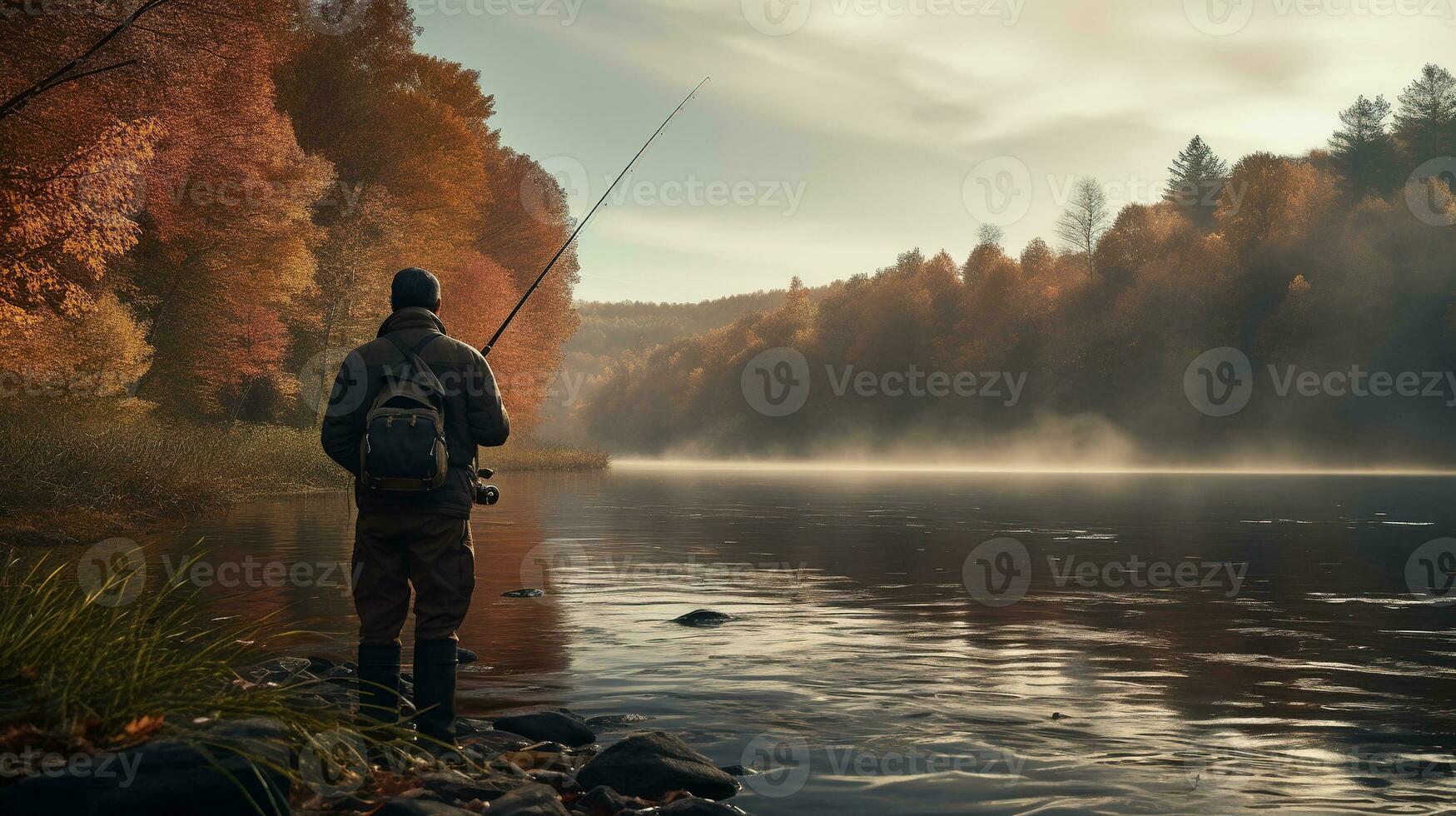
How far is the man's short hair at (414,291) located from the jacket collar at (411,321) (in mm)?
73

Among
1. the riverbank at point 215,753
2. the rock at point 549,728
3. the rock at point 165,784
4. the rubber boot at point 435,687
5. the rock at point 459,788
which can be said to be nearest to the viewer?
the rock at point 165,784

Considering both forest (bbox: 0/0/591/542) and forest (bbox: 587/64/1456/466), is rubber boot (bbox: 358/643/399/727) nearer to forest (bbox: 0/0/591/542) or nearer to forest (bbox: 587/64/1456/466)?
forest (bbox: 0/0/591/542)

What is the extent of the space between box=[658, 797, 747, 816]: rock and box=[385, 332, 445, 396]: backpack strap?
2.55 m

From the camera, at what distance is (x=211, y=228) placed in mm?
29438

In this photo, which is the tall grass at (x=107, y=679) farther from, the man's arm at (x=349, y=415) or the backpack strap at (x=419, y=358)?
the backpack strap at (x=419, y=358)

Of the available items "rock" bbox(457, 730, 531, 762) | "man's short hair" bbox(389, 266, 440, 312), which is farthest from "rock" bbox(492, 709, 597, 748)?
"man's short hair" bbox(389, 266, 440, 312)

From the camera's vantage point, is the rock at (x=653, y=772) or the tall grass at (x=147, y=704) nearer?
the tall grass at (x=147, y=704)

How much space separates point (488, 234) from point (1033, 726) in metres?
52.4

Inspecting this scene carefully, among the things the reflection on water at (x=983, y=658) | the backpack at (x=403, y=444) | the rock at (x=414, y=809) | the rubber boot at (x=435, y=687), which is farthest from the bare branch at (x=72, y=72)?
the rock at (x=414, y=809)

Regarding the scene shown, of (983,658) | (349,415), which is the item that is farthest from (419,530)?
(983,658)

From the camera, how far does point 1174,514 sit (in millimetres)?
29703

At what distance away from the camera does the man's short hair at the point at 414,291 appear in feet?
23.3

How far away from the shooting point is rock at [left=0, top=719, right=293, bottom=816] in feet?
15.4

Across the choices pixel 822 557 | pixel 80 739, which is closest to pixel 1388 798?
pixel 80 739
